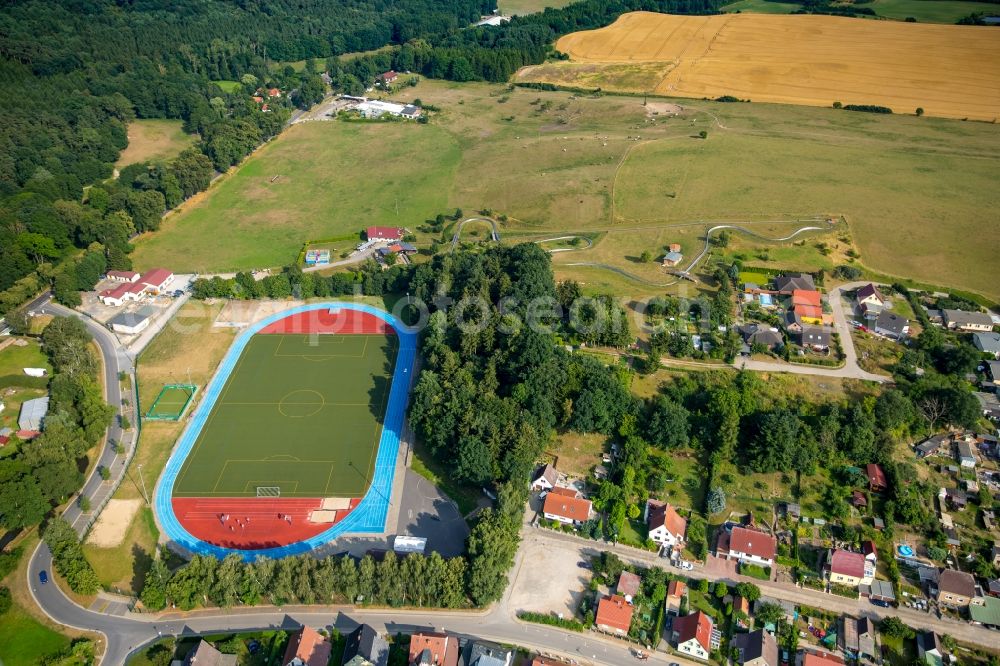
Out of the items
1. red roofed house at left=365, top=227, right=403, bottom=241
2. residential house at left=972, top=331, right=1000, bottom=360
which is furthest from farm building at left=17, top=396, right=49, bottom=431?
residential house at left=972, top=331, right=1000, bottom=360

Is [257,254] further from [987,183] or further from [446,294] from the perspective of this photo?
[987,183]

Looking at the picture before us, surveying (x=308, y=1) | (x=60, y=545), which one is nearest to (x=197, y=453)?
(x=60, y=545)

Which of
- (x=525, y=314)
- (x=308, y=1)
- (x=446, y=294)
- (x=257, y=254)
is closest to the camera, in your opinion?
(x=525, y=314)

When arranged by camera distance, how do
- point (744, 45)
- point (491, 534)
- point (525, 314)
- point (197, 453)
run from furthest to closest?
point (744, 45), point (525, 314), point (197, 453), point (491, 534)

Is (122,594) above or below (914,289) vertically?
below

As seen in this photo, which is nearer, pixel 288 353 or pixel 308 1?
pixel 288 353

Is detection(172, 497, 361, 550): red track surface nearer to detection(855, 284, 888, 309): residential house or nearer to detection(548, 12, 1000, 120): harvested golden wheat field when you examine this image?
detection(855, 284, 888, 309): residential house

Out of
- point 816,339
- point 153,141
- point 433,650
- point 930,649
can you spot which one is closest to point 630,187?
point 816,339

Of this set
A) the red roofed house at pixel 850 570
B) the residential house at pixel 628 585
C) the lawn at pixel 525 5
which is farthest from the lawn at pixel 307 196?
the lawn at pixel 525 5
